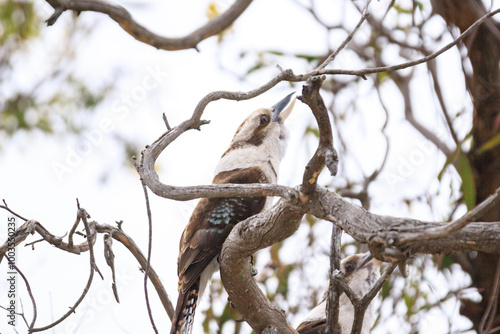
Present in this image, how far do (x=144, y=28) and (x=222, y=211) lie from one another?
2.92 feet

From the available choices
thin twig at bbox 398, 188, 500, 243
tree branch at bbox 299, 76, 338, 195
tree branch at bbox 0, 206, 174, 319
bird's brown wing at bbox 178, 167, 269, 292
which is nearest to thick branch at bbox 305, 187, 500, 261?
thin twig at bbox 398, 188, 500, 243

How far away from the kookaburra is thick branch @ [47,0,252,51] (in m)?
0.52

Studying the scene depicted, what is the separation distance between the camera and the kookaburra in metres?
2.74

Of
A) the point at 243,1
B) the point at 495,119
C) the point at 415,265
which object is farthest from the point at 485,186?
the point at 243,1

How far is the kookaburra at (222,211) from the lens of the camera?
108 inches

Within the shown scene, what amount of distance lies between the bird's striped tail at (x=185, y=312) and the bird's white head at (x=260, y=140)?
0.63 meters

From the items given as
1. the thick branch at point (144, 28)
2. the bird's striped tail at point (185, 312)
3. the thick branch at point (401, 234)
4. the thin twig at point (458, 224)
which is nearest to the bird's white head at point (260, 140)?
the thick branch at point (144, 28)

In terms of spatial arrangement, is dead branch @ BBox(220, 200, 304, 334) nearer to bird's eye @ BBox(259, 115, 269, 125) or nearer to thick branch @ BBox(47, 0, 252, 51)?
thick branch @ BBox(47, 0, 252, 51)

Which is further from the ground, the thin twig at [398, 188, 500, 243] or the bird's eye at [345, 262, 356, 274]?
the bird's eye at [345, 262, 356, 274]

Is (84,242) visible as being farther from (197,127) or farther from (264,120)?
(264,120)

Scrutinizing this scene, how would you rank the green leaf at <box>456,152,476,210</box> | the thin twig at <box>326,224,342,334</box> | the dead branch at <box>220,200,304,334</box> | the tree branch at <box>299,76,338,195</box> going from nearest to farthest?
the tree branch at <box>299,76,338,195</box>, the dead branch at <box>220,200,304,334</box>, the thin twig at <box>326,224,342,334</box>, the green leaf at <box>456,152,476,210</box>

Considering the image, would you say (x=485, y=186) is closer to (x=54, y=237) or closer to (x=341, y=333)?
(x=341, y=333)

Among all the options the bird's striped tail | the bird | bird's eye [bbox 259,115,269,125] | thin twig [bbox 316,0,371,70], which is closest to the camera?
thin twig [bbox 316,0,371,70]

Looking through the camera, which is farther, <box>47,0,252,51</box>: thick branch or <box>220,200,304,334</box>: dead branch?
<box>47,0,252,51</box>: thick branch
